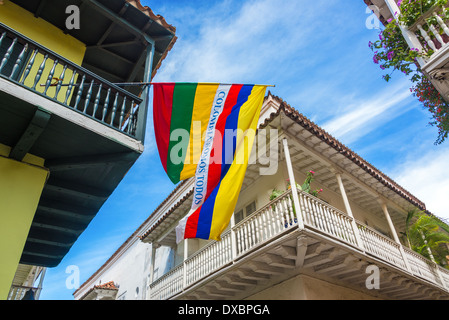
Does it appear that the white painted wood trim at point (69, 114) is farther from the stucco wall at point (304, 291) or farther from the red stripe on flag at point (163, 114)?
the stucco wall at point (304, 291)

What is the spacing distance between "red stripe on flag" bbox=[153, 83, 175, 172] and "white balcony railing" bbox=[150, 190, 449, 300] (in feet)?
13.4

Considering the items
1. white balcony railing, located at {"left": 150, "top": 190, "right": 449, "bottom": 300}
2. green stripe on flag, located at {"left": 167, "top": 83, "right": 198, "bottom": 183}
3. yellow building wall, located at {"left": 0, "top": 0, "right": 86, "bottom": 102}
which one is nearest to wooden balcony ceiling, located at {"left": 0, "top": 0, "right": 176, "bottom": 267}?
yellow building wall, located at {"left": 0, "top": 0, "right": 86, "bottom": 102}

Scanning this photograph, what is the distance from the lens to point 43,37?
6.16 metres

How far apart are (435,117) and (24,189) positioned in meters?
10.5

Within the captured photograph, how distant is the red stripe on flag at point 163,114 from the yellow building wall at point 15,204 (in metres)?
1.91

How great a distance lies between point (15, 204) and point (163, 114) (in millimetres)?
2624

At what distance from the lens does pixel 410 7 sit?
7.59 m

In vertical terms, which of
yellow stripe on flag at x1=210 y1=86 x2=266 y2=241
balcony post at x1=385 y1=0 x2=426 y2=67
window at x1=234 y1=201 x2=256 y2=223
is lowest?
yellow stripe on flag at x1=210 y1=86 x2=266 y2=241

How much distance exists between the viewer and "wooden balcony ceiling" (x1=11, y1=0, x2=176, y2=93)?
20.2 feet

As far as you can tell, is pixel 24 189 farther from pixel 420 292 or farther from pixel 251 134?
pixel 420 292

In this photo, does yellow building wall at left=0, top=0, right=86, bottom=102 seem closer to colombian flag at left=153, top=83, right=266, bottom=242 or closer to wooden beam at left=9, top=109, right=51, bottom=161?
wooden beam at left=9, top=109, right=51, bottom=161

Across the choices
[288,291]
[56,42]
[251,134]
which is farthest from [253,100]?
[288,291]

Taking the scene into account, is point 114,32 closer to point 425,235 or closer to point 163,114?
point 163,114

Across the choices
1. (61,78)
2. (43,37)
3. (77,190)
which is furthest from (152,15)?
(77,190)
